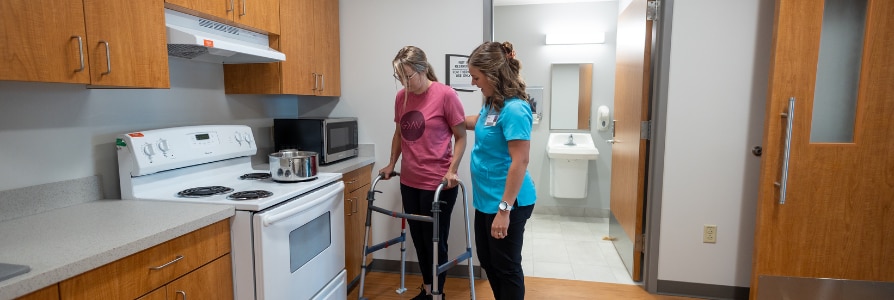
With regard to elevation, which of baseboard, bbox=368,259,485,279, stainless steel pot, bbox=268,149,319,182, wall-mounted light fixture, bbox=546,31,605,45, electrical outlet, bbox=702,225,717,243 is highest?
wall-mounted light fixture, bbox=546,31,605,45

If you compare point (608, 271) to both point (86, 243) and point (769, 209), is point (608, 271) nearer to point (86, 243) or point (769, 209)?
point (769, 209)

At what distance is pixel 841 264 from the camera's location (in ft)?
7.20

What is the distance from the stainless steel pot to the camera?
6.27 ft

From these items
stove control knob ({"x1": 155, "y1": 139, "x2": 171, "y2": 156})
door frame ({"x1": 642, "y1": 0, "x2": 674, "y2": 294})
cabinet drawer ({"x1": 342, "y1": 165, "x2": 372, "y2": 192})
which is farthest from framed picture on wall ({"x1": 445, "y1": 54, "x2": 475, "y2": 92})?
stove control knob ({"x1": 155, "y1": 139, "x2": 171, "y2": 156})

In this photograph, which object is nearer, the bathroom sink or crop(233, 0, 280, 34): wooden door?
crop(233, 0, 280, 34): wooden door

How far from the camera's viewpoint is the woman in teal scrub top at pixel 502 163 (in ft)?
5.29

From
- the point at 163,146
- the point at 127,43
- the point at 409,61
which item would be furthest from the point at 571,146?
the point at 127,43

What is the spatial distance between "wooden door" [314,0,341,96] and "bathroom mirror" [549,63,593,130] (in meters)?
2.22

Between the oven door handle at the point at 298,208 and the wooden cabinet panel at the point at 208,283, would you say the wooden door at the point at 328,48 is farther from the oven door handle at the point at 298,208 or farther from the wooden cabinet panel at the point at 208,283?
the wooden cabinet panel at the point at 208,283

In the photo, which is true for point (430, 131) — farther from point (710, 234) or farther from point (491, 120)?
point (710, 234)

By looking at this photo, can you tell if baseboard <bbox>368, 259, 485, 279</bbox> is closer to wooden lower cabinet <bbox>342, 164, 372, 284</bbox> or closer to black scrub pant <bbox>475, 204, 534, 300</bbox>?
wooden lower cabinet <bbox>342, 164, 372, 284</bbox>

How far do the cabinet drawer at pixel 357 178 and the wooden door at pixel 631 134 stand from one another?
5.41 ft

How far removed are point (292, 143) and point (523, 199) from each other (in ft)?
4.86

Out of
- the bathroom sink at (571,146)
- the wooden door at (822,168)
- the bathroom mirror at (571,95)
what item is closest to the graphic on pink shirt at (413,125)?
the wooden door at (822,168)
